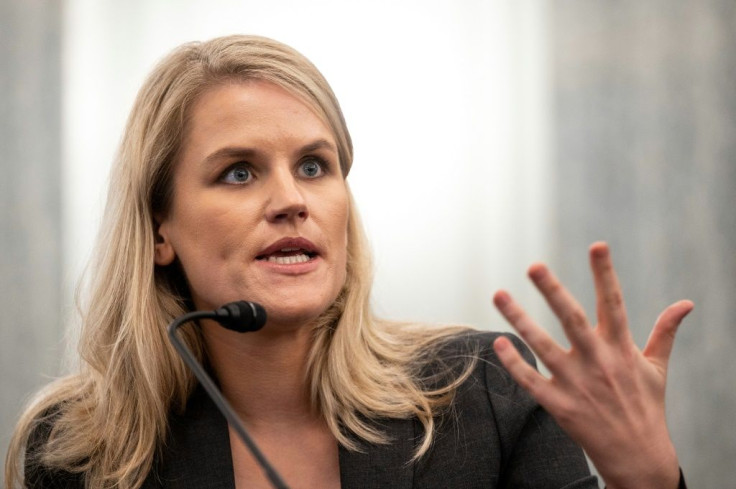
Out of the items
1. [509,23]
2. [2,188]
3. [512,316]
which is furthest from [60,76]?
[512,316]

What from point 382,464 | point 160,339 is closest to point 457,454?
point 382,464

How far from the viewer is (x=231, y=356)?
1.67 metres

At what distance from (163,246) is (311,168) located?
0.32 meters

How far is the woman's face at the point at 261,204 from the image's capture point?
59.2 inches

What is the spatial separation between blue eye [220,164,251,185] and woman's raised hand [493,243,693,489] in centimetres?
64

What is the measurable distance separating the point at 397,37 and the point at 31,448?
1.64m

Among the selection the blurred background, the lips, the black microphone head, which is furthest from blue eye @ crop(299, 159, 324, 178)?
the blurred background

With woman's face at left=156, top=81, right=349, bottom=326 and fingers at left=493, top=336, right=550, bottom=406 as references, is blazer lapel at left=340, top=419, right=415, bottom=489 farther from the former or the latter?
fingers at left=493, top=336, right=550, bottom=406

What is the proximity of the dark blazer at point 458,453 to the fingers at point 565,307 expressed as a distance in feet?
1.37

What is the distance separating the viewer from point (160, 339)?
1684 millimetres

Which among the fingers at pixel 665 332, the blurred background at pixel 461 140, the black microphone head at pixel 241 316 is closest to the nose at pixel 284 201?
the black microphone head at pixel 241 316

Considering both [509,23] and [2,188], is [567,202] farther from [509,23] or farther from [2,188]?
[2,188]

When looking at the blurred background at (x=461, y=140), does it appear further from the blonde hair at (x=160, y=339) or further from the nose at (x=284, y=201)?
the nose at (x=284, y=201)

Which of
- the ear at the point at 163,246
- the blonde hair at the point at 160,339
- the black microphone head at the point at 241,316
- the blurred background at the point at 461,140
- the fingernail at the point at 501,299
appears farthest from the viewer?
the blurred background at the point at 461,140
